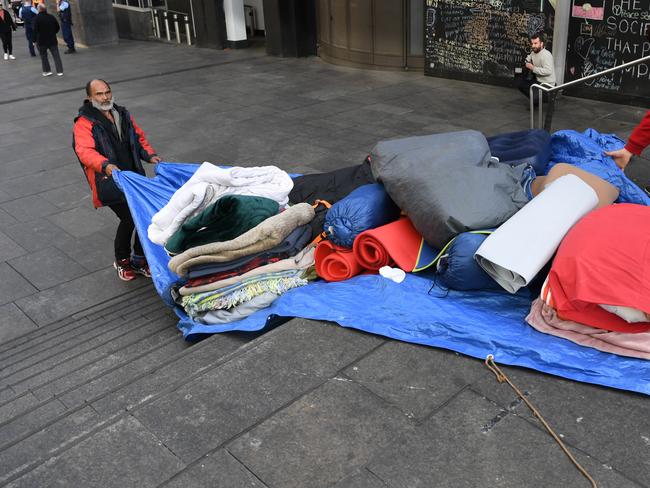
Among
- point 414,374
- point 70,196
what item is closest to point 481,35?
point 70,196

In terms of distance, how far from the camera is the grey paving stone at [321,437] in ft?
10.3

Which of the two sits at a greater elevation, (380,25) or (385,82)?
(380,25)

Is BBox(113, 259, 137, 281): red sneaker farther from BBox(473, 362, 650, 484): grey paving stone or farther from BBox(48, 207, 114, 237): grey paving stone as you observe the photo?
BBox(473, 362, 650, 484): grey paving stone

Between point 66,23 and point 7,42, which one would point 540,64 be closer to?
point 66,23

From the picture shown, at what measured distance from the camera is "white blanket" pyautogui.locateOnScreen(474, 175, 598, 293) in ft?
13.4

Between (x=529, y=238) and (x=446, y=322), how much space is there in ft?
2.41

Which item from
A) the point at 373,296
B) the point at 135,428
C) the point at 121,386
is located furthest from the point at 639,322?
the point at 121,386

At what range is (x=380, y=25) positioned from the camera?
552 inches

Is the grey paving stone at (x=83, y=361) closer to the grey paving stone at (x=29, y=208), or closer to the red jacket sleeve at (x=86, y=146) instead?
the red jacket sleeve at (x=86, y=146)

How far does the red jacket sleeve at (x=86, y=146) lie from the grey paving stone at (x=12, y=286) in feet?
4.53

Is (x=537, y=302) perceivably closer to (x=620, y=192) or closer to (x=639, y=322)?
(x=639, y=322)

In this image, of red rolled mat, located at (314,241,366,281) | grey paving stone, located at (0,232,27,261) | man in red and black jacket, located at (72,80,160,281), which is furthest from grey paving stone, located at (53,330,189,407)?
grey paving stone, located at (0,232,27,261)

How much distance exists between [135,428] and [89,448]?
0.79 ft

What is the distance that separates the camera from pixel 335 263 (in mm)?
5094
